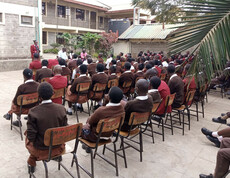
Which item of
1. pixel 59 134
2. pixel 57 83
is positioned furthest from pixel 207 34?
pixel 57 83

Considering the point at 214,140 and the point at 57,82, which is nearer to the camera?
the point at 214,140

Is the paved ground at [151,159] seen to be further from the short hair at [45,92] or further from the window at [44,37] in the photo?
the window at [44,37]

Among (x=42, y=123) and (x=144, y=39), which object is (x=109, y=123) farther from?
(x=144, y=39)

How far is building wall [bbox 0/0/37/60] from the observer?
11578 mm

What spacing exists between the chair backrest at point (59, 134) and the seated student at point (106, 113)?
39 centimetres

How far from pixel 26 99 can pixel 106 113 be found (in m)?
1.74

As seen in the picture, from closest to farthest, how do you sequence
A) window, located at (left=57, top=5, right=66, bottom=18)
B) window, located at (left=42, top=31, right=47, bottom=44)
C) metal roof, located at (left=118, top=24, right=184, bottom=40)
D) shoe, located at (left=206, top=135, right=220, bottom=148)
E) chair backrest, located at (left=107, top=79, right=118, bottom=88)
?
shoe, located at (left=206, top=135, right=220, bottom=148), chair backrest, located at (left=107, top=79, right=118, bottom=88), metal roof, located at (left=118, top=24, right=184, bottom=40), window, located at (left=42, top=31, right=47, bottom=44), window, located at (left=57, top=5, right=66, bottom=18)

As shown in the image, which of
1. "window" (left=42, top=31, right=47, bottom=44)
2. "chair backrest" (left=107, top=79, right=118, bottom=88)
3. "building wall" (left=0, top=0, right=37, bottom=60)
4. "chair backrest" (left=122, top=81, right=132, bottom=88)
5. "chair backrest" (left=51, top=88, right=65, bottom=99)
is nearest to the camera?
"chair backrest" (left=51, top=88, right=65, bottom=99)

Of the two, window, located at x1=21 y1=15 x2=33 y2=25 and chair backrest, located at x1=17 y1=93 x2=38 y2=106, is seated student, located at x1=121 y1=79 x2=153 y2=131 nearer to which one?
chair backrest, located at x1=17 y1=93 x2=38 y2=106

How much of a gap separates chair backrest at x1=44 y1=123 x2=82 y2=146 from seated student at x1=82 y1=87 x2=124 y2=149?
1.29 ft

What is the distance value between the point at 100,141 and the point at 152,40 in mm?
13452

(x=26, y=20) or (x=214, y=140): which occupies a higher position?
(x=26, y=20)

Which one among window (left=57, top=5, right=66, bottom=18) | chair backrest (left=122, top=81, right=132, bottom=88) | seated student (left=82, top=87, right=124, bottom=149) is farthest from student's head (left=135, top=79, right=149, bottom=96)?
window (left=57, top=5, right=66, bottom=18)

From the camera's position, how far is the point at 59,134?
2385 mm
